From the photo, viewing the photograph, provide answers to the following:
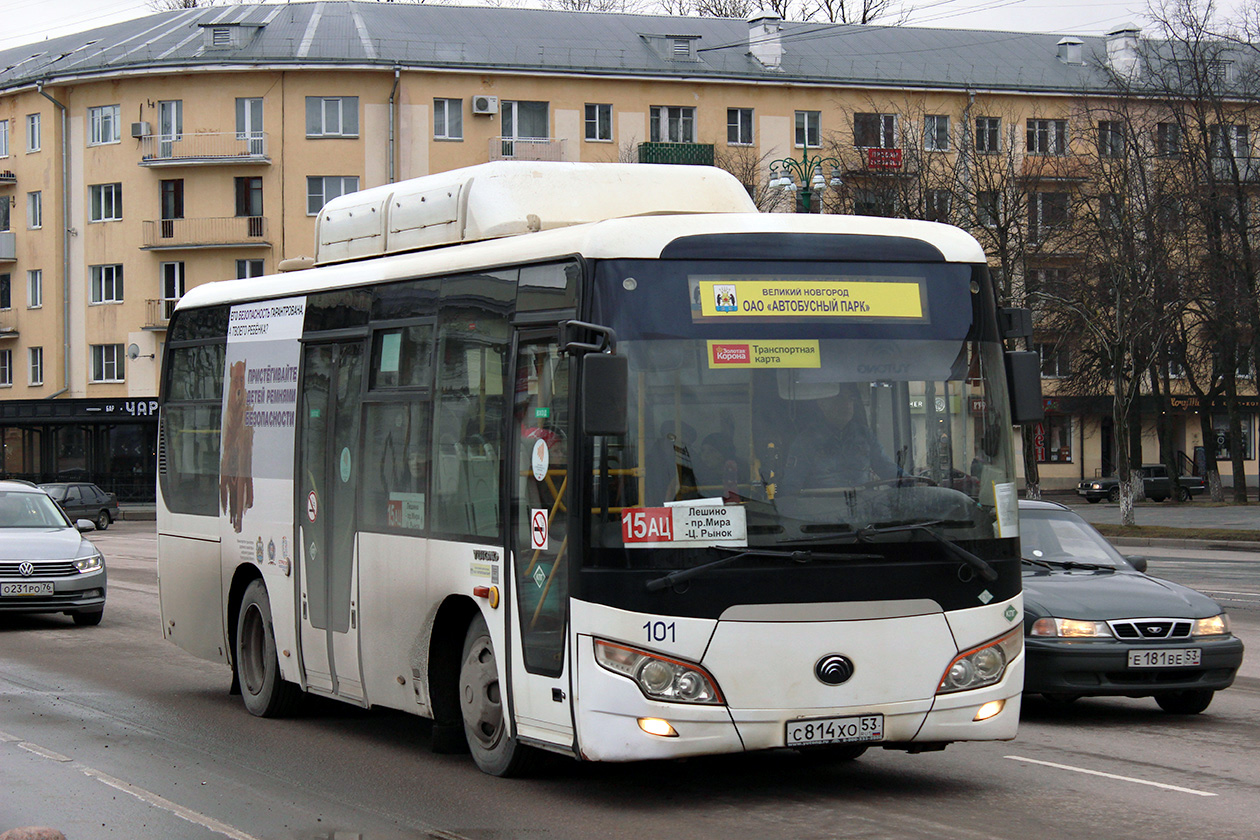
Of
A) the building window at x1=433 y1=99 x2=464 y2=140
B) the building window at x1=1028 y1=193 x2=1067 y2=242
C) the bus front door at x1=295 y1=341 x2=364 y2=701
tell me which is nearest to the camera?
the bus front door at x1=295 y1=341 x2=364 y2=701

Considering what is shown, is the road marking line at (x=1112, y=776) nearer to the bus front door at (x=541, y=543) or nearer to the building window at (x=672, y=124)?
the bus front door at (x=541, y=543)

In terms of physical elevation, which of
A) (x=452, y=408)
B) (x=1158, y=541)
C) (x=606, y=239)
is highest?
(x=606, y=239)

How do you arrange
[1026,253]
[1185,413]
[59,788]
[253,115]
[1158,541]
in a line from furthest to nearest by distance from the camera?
[1185,413] < [253,115] < [1026,253] < [1158,541] < [59,788]

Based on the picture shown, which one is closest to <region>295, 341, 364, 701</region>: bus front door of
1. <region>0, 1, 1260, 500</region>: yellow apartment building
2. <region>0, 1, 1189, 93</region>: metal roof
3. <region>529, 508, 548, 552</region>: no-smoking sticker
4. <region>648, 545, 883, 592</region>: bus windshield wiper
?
<region>529, 508, 548, 552</region>: no-smoking sticker

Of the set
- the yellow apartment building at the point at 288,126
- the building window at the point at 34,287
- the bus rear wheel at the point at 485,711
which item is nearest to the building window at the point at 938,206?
the yellow apartment building at the point at 288,126

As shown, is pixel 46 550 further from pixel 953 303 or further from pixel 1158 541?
pixel 1158 541

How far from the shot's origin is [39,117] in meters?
61.3

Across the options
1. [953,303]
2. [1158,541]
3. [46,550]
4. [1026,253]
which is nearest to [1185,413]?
[1026,253]

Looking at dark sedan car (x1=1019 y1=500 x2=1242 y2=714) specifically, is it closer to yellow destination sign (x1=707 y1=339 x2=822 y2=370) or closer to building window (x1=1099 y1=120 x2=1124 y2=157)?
yellow destination sign (x1=707 y1=339 x2=822 y2=370)

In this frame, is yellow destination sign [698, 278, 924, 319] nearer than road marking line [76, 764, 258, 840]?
No

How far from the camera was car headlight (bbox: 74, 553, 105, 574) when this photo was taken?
56.1ft

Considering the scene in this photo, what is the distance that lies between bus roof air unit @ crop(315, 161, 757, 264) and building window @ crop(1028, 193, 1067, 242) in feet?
125

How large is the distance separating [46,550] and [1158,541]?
80.5 feet

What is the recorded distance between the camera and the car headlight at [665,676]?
274 inches
